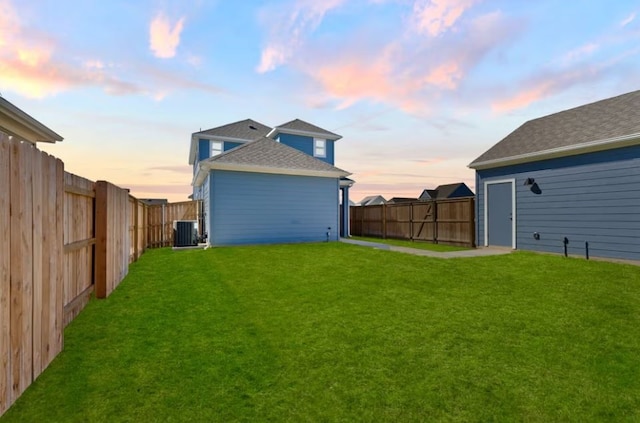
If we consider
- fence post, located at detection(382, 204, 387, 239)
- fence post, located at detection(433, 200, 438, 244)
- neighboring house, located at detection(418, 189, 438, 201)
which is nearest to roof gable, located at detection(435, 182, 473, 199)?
neighboring house, located at detection(418, 189, 438, 201)

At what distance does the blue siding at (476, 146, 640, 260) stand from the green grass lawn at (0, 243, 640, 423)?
307 cm

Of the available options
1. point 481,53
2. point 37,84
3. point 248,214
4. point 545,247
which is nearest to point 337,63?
point 481,53

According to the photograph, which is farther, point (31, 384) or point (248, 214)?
point (248, 214)

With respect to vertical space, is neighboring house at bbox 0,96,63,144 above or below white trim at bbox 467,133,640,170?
above

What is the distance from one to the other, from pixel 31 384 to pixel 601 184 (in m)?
13.1

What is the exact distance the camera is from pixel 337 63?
10.7m

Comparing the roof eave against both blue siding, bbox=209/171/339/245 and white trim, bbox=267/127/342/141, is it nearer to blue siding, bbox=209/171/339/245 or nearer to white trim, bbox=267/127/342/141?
blue siding, bbox=209/171/339/245

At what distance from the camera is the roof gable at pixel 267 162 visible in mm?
12352

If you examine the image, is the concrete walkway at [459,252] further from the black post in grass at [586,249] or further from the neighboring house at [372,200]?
the neighboring house at [372,200]

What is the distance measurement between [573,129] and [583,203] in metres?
3.05

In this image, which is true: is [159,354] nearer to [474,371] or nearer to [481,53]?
[474,371]

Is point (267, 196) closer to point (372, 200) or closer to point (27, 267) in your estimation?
point (27, 267)

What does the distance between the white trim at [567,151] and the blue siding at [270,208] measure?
668 centimetres

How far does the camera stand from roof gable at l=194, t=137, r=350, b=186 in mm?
12352
